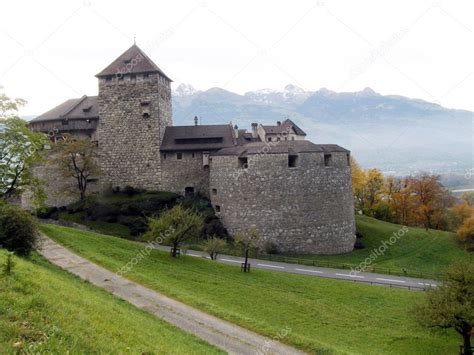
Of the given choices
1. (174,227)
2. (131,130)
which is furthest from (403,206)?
(174,227)

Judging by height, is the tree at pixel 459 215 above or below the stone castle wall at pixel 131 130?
below

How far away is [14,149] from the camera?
23172mm

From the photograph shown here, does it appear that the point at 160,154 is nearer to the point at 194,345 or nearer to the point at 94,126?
the point at 94,126

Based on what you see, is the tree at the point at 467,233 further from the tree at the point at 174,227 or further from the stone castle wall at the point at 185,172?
the tree at the point at 174,227

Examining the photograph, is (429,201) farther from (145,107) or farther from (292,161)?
(145,107)

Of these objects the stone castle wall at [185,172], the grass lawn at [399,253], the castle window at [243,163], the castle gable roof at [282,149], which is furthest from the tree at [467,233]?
the stone castle wall at [185,172]

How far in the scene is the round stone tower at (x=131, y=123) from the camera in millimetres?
44438

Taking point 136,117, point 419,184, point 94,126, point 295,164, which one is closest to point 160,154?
point 136,117

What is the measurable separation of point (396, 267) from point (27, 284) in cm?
3156

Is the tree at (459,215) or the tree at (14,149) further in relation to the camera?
the tree at (459,215)

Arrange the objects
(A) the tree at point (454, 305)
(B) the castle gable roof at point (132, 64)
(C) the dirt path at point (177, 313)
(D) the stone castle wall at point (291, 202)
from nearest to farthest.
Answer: (C) the dirt path at point (177, 313) → (A) the tree at point (454, 305) → (D) the stone castle wall at point (291, 202) → (B) the castle gable roof at point (132, 64)

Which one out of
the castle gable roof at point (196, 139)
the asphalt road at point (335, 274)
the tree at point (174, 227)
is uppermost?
the castle gable roof at point (196, 139)

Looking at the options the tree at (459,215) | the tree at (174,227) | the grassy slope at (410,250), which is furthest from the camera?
the tree at (459,215)

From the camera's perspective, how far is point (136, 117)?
44.8 m
